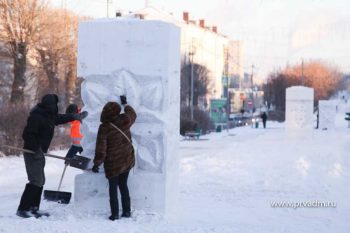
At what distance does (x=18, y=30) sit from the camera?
85.8ft

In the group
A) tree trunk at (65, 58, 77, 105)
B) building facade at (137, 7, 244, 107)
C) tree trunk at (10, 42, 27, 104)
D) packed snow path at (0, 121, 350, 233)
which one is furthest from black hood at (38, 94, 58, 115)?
building facade at (137, 7, 244, 107)

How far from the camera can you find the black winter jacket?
8102 millimetres

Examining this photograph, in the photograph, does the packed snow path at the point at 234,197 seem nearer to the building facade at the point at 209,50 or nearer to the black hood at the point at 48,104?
the black hood at the point at 48,104

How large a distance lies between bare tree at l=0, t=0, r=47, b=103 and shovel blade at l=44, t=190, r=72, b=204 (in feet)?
55.8

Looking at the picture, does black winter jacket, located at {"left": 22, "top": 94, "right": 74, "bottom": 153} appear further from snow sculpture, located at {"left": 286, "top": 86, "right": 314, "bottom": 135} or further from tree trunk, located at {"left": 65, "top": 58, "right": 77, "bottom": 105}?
tree trunk, located at {"left": 65, "top": 58, "right": 77, "bottom": 105}

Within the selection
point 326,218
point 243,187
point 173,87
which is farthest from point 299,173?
point 173,87

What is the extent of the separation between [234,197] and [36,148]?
159 inches

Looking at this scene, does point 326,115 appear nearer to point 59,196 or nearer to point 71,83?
point 71,83

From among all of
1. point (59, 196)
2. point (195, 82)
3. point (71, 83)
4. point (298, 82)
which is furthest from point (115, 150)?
point (298, 82)

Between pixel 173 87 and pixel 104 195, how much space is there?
6.55 ft

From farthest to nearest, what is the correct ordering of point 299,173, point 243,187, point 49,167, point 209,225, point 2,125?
point 2,125, point 49,167, point 299,173, point 243,187, point 209,225

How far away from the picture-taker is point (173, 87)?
345 inches

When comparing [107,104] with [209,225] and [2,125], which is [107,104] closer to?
[209,225]

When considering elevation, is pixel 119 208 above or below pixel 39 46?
below
